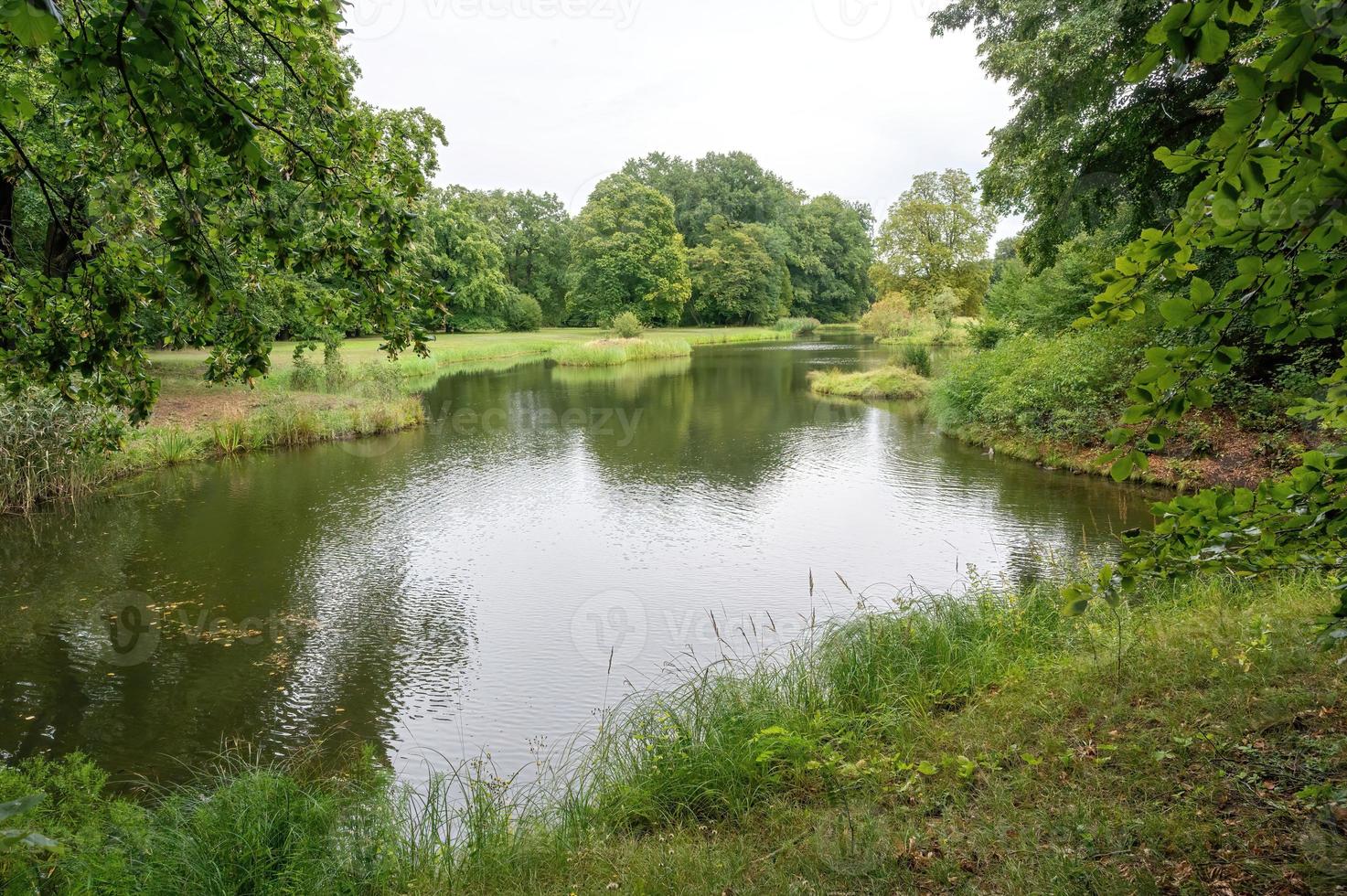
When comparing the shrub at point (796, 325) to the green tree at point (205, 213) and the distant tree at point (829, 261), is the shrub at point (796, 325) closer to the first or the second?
the distant tree at point (829, 261)

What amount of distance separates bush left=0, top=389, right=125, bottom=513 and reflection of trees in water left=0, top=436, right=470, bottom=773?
20.9 inches

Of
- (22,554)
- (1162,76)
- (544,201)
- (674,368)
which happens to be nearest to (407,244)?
(22,554)

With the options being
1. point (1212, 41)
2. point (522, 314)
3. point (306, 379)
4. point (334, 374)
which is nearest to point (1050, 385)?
point (1212, 41)

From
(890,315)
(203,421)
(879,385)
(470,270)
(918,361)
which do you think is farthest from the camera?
(470,270)

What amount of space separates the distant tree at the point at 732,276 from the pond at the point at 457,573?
45713 millimetres

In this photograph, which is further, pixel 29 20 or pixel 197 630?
pixel 197 630

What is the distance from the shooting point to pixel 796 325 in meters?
64.3

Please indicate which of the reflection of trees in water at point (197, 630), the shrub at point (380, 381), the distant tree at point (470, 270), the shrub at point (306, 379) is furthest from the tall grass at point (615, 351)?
the reflection of trees in water at point (197, 630)

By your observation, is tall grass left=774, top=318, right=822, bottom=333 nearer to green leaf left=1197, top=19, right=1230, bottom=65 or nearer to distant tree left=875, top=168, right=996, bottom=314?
distant tree left=875, top=168, right=996, bottom=314

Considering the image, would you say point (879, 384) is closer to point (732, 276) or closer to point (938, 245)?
point (938, 245)

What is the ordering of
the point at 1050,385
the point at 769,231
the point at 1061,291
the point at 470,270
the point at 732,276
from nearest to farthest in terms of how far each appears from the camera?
the point at 1050,385 → the point at 1061,291 → the point at 470,270 → the point at 732,276 → the point at 769,231

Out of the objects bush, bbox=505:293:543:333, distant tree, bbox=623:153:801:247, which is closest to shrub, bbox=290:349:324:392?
bush, bbox=505:293:543:333

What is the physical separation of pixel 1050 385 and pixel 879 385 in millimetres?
10103

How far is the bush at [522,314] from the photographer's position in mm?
55812
